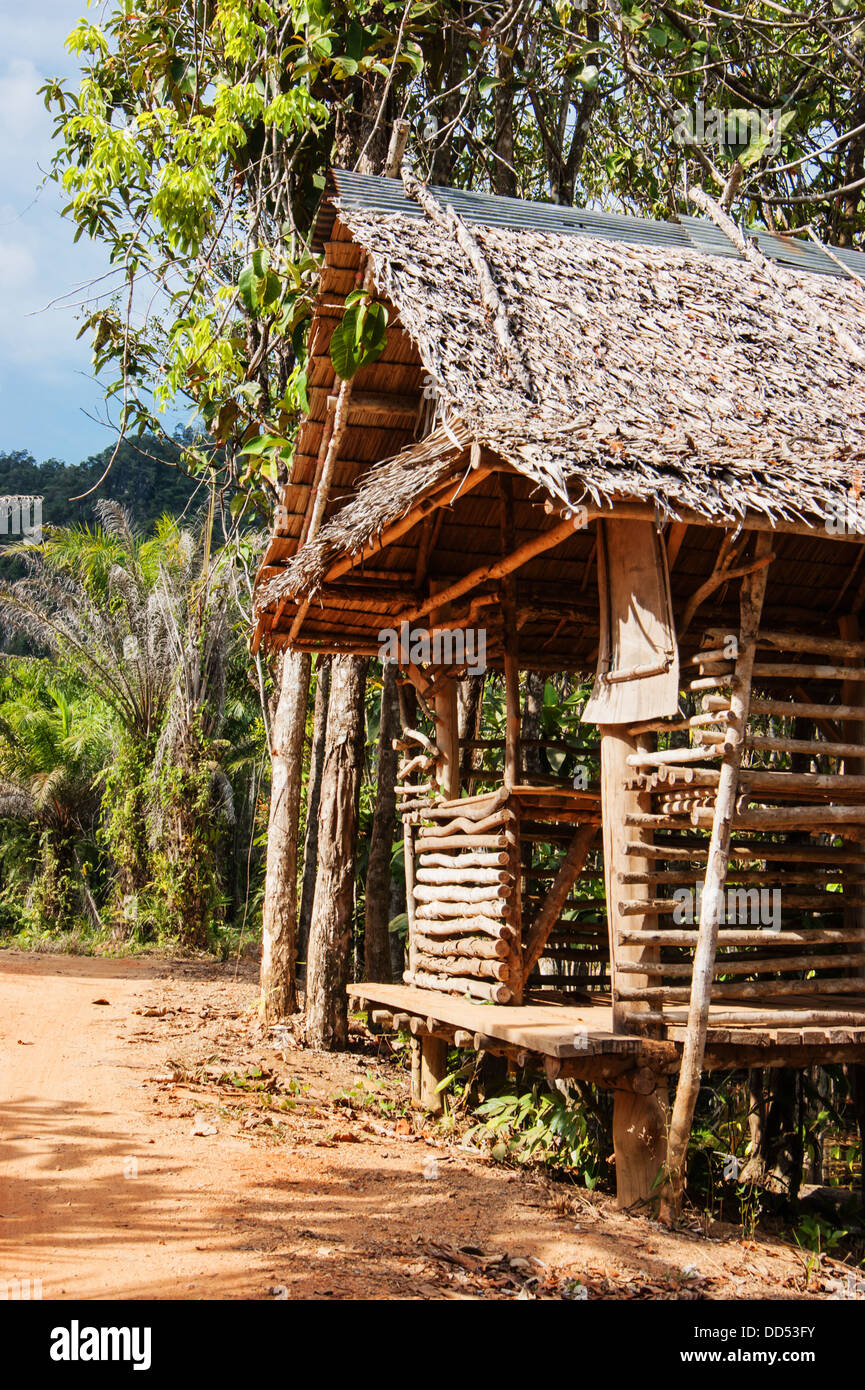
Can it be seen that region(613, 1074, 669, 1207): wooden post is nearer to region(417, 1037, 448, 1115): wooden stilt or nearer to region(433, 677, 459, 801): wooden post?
region(417, 1037, 448, 1115): wooden stilt

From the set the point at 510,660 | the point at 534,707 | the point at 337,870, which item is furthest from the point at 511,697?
the point at 534,707

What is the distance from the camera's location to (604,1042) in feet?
17.1

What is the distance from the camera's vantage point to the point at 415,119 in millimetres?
11094

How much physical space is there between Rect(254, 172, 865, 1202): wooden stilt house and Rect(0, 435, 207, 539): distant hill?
1781cm

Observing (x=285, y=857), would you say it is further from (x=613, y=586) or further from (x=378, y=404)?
(x=613, y=586)

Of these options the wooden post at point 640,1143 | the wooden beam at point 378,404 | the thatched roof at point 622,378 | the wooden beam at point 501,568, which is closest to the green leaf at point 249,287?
the wooden beam at point 378,404

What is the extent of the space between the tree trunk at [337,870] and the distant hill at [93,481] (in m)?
16.4

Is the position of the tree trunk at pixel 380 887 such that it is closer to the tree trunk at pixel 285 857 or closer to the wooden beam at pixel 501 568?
the tree trunk at pixel 285 857

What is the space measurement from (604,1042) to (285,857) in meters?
4.85

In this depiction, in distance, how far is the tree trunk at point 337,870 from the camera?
9102 millimetres
